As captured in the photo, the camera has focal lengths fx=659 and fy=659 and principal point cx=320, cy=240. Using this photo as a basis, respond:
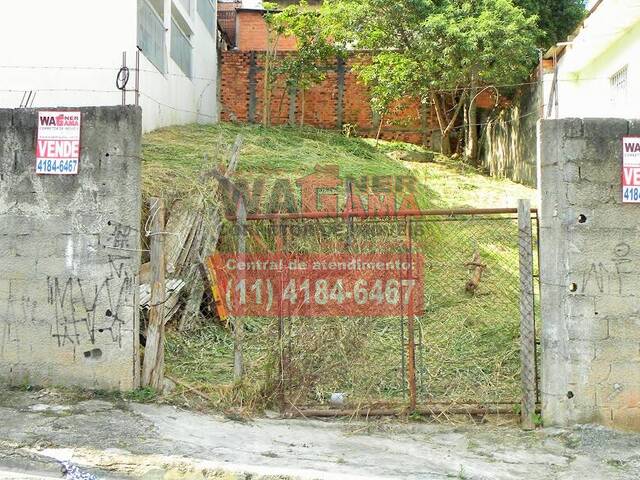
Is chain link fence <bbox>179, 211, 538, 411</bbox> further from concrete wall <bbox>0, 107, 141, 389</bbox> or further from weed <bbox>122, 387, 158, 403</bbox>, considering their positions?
concrete wall <bbox>0, 107, 141, 389</bbox>

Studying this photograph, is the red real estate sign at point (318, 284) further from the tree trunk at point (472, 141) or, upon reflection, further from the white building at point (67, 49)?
the tree trunk at point (472, 141)

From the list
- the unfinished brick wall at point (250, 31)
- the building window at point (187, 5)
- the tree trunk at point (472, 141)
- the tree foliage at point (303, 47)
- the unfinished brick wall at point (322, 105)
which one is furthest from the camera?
the unfinished brick wall at point (250, 31)

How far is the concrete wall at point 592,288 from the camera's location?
5.21 m

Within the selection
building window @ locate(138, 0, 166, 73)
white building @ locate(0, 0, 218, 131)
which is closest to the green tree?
building window @ locate(138, 0, 166, 73)

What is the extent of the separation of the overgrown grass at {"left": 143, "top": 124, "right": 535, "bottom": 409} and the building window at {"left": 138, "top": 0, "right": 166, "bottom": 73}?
1777 mm

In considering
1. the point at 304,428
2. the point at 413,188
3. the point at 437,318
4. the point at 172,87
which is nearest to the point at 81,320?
the point at 304,428

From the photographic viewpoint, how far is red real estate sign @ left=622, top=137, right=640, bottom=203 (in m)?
5.21

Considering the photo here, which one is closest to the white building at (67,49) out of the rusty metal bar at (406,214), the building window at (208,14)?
the rusty metal bar at (406,214)

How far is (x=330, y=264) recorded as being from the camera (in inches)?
292

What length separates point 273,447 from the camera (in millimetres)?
4773

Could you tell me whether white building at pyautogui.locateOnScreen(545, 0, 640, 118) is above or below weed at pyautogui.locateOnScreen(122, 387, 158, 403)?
above

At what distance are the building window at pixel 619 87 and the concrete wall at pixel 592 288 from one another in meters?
6.92

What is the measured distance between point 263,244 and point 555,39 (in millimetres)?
13830

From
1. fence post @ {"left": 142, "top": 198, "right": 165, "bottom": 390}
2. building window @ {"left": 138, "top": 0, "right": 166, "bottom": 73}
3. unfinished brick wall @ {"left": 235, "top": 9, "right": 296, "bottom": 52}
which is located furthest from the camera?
unfinished brick wall @ {"left": 235, "top": 9, "right": 296, "bottom": 52}
